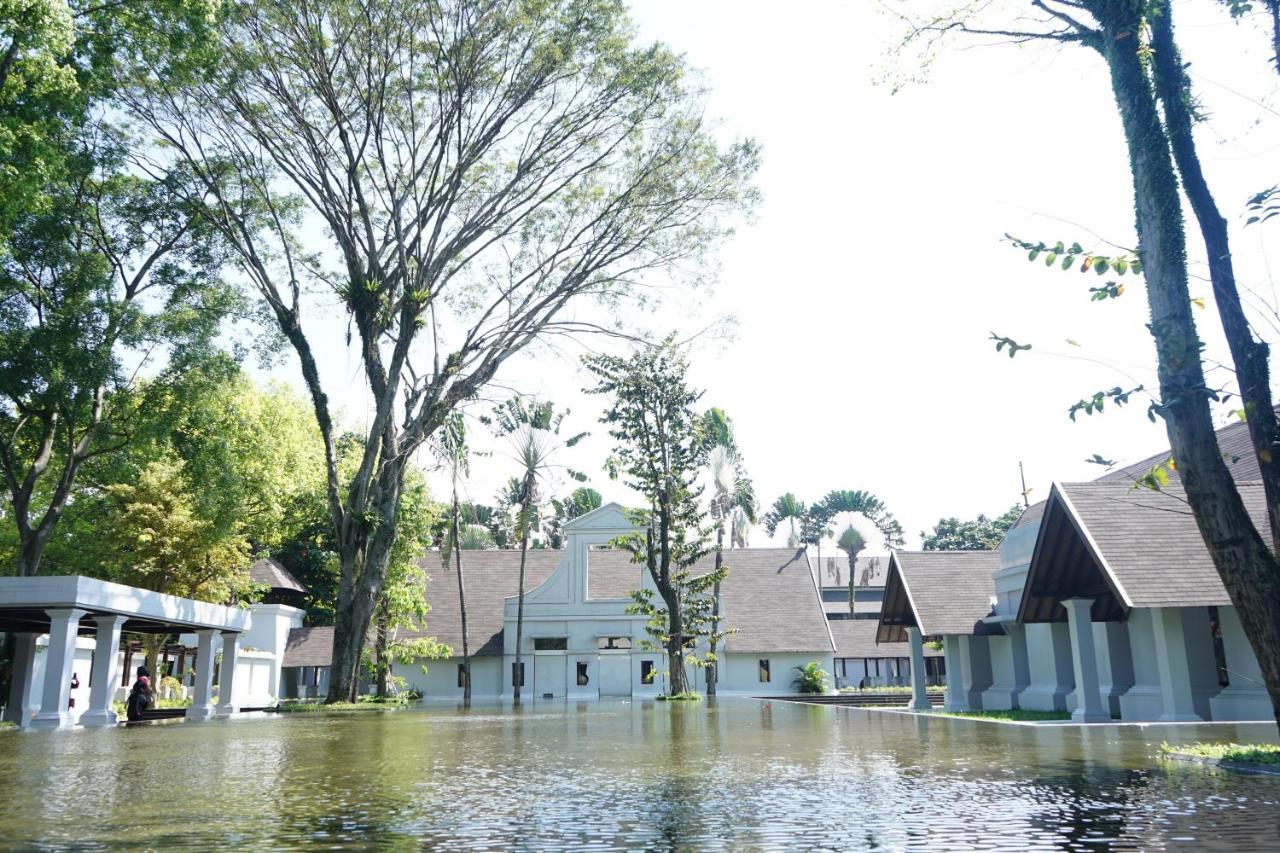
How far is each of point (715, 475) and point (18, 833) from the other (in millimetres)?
45797

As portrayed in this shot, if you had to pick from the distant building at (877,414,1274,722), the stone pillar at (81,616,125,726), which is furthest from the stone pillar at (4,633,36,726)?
the distant building at (877,414,1274,722)

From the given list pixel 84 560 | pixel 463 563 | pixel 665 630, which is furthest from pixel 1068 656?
pixel 463 563

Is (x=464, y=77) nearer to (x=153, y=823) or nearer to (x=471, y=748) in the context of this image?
(x=471, y=748)

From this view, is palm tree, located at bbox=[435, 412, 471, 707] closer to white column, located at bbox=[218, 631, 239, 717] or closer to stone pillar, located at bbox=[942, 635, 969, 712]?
white column, located at bbox=[218, 631, 239, 717]

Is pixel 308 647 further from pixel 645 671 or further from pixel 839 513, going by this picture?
pixel 839 513

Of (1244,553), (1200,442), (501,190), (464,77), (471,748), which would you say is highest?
(464,77)

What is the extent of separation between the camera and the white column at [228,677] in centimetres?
2833

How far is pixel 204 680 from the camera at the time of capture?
2700 cm

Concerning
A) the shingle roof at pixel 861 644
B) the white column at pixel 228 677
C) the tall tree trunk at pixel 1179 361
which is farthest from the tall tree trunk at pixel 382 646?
the tall tree trunk at pixel 1179 361

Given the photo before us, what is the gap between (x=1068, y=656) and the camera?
23.1 m

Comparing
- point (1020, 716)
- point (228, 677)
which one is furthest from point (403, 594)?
point (1020, 716)

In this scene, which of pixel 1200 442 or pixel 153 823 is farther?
pixel 1200 442

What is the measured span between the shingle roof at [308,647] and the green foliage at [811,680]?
21783 mm

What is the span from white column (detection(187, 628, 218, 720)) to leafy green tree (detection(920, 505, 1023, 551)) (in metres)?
67.8
